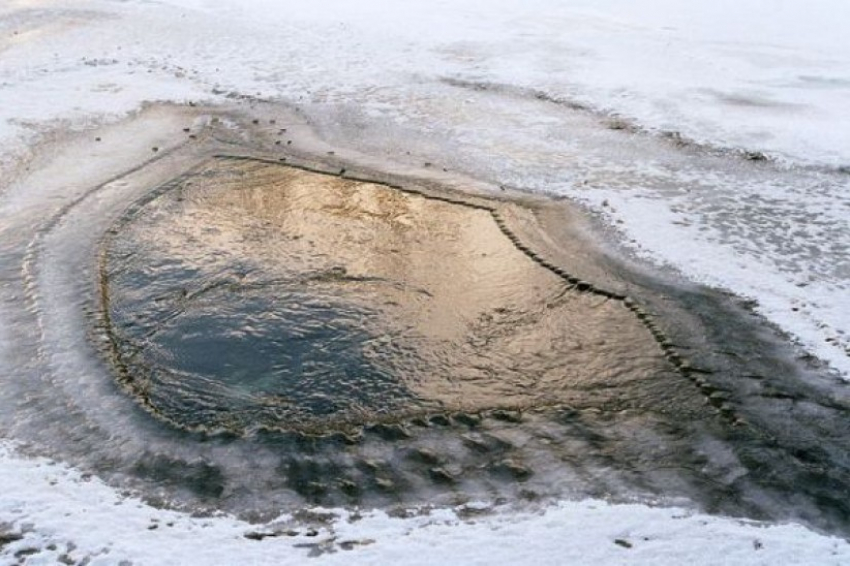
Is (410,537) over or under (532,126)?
under

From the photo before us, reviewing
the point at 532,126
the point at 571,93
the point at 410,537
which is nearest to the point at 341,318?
the point at 410,537

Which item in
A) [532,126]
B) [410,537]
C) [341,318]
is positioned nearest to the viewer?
[410,537]

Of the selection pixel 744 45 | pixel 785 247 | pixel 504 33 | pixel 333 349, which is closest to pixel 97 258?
pixel 333 349

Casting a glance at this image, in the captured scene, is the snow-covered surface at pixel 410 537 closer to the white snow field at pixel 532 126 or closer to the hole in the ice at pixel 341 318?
the white snow field at pixel 532 126

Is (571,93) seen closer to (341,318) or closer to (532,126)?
(532,126)

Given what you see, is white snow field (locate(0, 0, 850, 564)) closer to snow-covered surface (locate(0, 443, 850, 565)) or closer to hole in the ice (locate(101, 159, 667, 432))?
snow-covered surface (locate(0, 443, 850, 565))

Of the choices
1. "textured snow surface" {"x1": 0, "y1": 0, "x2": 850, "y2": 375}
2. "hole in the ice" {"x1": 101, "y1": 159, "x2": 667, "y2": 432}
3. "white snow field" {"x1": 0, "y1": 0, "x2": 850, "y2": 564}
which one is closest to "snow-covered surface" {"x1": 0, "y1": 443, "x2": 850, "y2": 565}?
"white snow field" {"x1": 0, "y1": 0, "x2": 850, "y2": 564}
